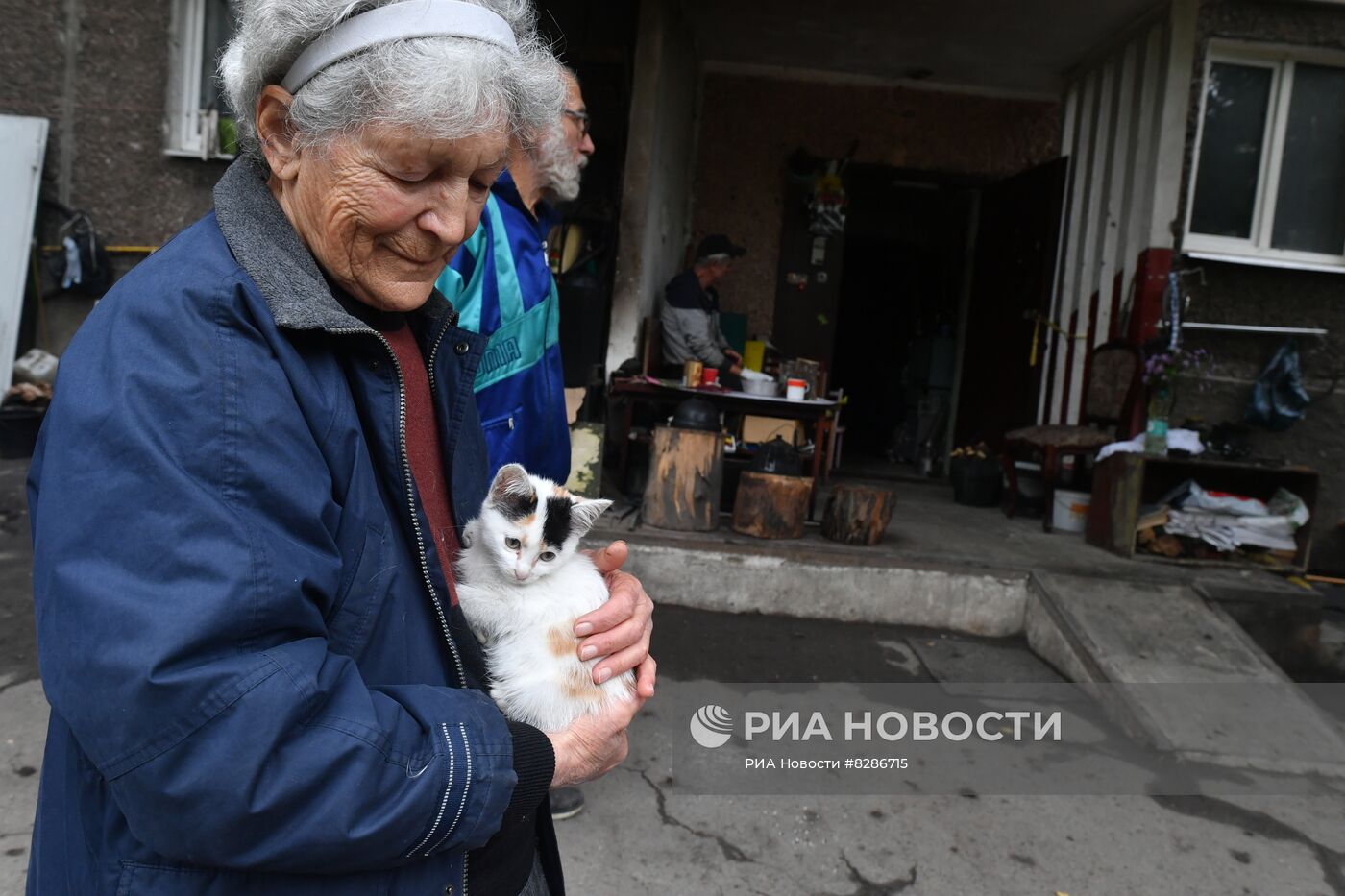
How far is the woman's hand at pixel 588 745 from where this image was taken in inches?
43.0

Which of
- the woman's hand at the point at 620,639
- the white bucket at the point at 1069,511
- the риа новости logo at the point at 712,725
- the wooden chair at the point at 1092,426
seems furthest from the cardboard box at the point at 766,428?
the woman's hand at the point at 620,639

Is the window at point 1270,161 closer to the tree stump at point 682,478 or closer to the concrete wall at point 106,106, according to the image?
the tree stump at point 682,478

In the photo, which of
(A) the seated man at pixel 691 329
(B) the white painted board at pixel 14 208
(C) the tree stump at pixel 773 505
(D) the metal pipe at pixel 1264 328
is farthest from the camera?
(A) the seated man at pixel 691 329

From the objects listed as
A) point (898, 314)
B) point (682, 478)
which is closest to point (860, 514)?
point (682, 478)

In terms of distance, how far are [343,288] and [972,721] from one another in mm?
3649

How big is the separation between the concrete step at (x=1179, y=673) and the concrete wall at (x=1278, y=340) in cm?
225

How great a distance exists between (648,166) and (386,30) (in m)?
5.94

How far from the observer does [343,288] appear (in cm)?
108

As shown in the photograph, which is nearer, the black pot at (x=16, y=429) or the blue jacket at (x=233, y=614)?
the blue jacket at (x=233, y=614)

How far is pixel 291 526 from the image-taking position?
0.81 meters

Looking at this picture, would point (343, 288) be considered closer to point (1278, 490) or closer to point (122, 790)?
point (122, 790)

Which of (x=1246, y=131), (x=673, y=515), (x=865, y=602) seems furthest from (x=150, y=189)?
(x=1246, y=131)

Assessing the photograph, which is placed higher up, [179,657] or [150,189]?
[150,189]

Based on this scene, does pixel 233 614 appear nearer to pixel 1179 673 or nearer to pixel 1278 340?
pixel 1179 673
